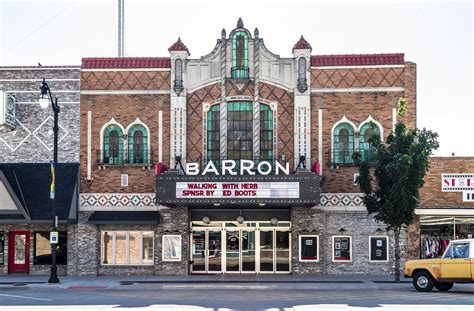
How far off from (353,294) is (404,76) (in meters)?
11.8

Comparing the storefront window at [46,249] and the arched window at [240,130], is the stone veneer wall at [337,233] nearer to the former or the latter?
the arched window at [240,130]

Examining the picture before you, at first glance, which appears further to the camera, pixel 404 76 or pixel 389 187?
pixel 404 76

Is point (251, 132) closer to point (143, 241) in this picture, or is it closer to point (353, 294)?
point (143, 241)

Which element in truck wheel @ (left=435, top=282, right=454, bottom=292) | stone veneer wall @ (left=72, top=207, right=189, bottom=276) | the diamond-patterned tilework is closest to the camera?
truck wheel @ (left=435, top=282, right=454, bottom=292)

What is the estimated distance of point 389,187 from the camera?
29.0m

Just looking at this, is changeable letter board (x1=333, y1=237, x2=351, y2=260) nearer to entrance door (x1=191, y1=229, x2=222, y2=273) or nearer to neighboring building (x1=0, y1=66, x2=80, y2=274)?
entrance door (x1=191, y1=229, x2=222, y2=273)

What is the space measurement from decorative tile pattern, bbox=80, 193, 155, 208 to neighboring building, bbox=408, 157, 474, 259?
40.0ft

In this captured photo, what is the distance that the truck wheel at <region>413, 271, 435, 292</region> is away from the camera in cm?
2552

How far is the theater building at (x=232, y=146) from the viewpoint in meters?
32.4

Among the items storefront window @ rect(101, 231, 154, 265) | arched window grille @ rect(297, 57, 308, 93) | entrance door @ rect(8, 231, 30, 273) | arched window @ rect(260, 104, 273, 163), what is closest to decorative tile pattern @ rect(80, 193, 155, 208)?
storefront window @ rect(101, 231, 154, 265)

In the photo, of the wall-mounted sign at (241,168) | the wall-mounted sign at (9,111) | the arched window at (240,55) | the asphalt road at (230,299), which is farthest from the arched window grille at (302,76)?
the wall-mounted sign at (9,111)

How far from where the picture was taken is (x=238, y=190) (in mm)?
30281

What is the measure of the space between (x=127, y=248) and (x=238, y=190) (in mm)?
6512

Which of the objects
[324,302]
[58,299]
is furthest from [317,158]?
[58,299]
